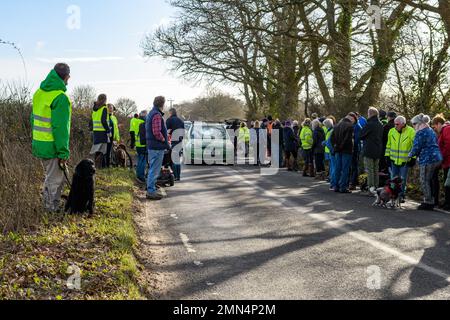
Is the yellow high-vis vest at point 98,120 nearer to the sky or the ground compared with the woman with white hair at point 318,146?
nearer to the sky

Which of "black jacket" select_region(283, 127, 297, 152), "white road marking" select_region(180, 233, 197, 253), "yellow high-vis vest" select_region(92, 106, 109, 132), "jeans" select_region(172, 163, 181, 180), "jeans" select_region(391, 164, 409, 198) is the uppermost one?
"yellow high-vis vest" select_region(92, 106, 109, 132)

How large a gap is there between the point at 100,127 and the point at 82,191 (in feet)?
24.5

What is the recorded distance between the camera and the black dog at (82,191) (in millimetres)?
9047

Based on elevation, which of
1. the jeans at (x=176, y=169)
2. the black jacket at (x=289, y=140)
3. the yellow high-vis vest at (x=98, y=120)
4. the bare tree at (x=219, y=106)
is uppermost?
the bare tree at (x=219, y=106)

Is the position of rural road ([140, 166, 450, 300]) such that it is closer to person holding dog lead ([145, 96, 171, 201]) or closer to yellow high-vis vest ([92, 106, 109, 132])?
person holding dog lead ([145, 96, 171, 201])

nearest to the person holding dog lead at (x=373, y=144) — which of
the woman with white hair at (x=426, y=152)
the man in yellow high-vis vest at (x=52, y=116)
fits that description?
the woman with white hair at (x=426, y=152)

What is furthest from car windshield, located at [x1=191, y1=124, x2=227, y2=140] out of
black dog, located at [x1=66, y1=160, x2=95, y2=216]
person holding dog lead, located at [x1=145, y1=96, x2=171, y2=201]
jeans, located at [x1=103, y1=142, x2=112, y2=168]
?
black dog, located at [x1=66, y1=160, x2=95, y2=216]

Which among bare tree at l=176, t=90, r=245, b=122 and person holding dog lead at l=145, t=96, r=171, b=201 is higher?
bare tree at l=176, t=90, r=245, b=122

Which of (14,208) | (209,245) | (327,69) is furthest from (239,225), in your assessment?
(327,69)

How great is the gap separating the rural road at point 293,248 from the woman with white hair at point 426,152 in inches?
21.0

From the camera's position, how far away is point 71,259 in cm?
666

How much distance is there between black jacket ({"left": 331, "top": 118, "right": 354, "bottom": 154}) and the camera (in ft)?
49.5

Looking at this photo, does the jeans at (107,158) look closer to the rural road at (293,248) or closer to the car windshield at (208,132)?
the rural road at (293,248)

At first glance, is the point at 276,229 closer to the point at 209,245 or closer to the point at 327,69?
the point at 209,245
